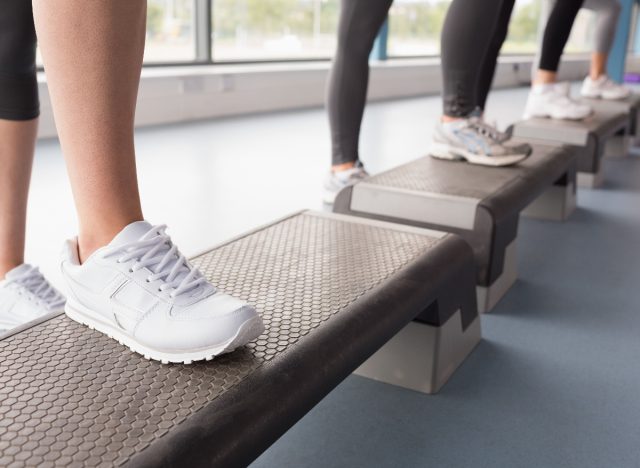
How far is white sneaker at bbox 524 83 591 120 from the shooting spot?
261 centimetres

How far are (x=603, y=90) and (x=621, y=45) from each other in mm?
2021

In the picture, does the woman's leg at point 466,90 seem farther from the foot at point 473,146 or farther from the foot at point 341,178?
the foot at point 341,178

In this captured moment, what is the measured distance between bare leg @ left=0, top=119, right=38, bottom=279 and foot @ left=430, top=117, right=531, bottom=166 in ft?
3.63

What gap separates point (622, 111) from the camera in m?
2.96

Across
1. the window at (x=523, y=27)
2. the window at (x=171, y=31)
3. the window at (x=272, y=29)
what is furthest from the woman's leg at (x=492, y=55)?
the window at (x=523, y=27)

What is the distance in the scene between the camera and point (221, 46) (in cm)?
482

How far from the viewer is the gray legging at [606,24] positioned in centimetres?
366

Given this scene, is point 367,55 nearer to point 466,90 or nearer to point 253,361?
point 466,90

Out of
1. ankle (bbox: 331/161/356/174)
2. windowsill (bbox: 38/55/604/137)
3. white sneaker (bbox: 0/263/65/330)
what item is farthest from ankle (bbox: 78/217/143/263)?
windowsill (bbox: 38/55/604/137)

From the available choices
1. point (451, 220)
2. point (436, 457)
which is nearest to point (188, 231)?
point (451, 220)

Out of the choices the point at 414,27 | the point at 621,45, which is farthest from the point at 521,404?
the point at 414,27

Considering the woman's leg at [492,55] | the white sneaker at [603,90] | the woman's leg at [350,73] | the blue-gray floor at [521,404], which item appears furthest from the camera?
the white sneaker at [603,90]

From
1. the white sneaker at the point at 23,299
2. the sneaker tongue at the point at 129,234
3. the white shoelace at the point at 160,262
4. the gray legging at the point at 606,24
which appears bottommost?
the white sneaker at the point at 23,299

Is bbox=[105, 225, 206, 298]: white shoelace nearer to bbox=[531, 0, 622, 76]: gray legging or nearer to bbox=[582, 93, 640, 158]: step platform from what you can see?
bbox=[582, 93, 640, 158]: step platform
